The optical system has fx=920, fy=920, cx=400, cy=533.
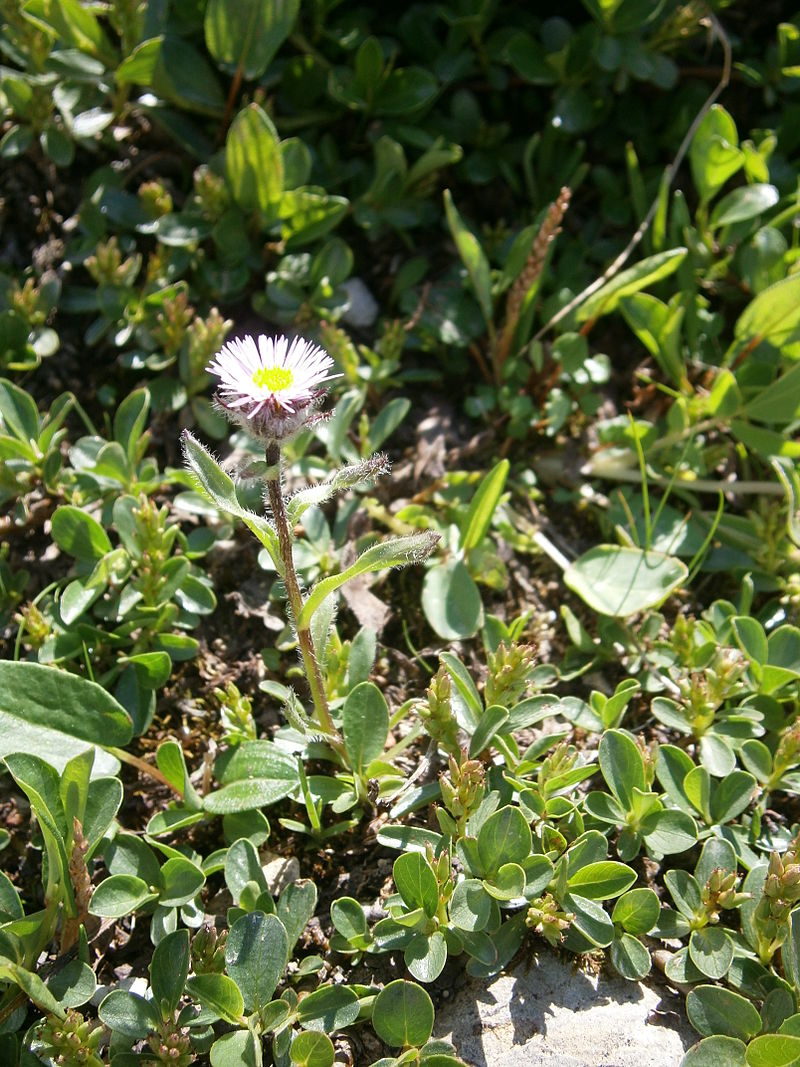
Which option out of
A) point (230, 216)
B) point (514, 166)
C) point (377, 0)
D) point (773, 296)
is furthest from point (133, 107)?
point (773, 296)

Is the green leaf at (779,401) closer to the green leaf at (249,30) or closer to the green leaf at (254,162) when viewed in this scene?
the green leaf at (254,162)

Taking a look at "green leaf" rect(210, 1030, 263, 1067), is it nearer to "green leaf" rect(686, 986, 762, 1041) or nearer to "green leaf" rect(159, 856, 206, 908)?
"green leaf" rect(159, 856, 206, 908)

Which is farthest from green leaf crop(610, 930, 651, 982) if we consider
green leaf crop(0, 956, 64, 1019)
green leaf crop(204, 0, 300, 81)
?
green leaf crop(204, 0, 300, 81)

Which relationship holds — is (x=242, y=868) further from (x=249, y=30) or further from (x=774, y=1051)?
(x=249, y=30)

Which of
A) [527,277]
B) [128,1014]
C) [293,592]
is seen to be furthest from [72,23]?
[128,1014]

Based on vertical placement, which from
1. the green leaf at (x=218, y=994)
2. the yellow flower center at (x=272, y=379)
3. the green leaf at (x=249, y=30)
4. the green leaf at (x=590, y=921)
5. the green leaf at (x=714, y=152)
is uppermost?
the green leaf at (x=249, y=30)

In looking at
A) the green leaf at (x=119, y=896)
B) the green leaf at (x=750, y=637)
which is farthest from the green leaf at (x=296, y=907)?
the green leaf at (x=750, y=637)
